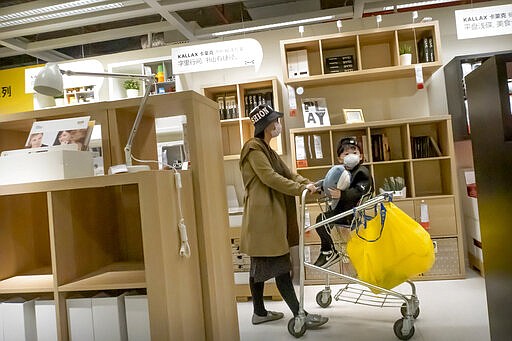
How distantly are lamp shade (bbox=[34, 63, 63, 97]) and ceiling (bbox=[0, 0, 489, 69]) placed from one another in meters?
2.66

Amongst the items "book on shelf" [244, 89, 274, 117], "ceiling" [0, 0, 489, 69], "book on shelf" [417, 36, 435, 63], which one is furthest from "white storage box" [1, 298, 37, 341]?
"book on shelf" [417, 36, 435, 63]

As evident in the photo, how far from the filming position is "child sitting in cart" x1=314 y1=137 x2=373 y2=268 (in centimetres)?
289

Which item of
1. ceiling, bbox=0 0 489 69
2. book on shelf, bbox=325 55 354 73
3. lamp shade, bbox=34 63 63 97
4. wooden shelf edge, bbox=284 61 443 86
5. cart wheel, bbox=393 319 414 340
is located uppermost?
ceiling, bbox=0 0 489 69

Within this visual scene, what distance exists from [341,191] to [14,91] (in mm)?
4432

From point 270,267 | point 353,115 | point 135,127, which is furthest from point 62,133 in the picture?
point 353,115

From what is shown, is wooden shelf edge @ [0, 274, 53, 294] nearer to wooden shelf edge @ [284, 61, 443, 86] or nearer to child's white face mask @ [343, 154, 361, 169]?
child's white face mask @ [343, 154, 361, 169]

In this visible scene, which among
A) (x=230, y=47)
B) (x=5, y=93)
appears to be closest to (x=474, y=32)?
(x=230, y=47)

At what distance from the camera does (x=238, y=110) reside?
15.6 ft

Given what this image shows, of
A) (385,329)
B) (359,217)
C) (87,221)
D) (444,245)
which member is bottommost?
(385,329)

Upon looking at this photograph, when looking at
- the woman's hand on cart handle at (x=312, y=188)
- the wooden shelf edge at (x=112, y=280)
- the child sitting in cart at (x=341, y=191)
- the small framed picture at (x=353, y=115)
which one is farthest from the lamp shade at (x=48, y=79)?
the small framed picture at (x=353, y=115)

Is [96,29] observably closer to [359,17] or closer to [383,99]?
[359,17]

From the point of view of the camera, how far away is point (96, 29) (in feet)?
18.5

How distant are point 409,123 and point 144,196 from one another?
3.40 m

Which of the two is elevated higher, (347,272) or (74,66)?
(74,66)
